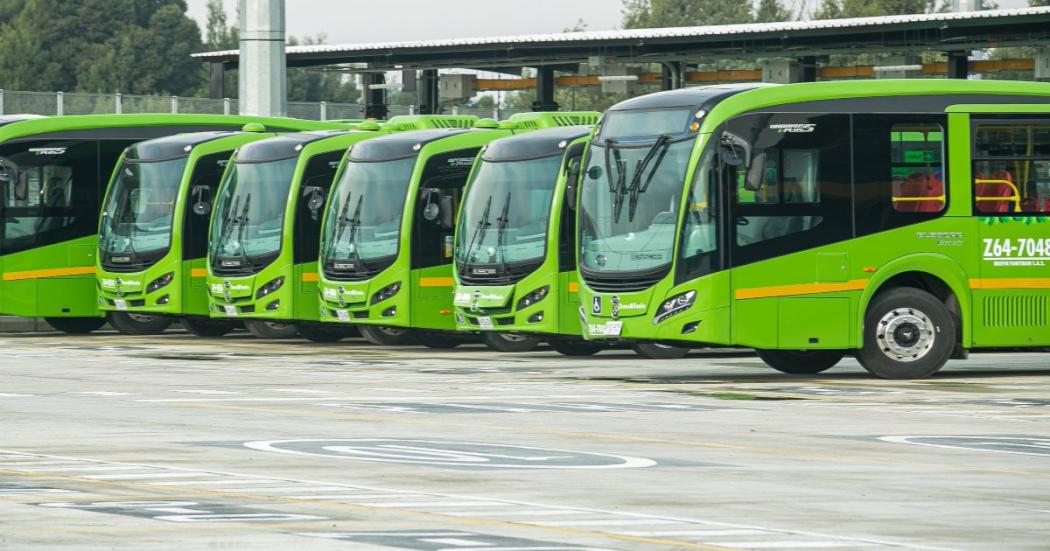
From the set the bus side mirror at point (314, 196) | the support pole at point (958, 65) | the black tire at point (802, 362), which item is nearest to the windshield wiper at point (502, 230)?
the bus side mirror at point (314, 196)

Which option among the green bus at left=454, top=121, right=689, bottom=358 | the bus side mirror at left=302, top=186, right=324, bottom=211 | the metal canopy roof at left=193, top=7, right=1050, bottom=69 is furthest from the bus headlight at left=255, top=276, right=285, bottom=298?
the metal canopy roof at left=193, top=7, right=1050, bottom=69

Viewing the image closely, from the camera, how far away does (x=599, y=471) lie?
1311cm

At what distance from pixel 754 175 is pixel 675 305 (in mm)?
1514

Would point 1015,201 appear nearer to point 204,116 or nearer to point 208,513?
point 208,513

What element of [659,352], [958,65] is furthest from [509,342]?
[958,65]

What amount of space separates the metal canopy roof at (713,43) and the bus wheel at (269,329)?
37.7 ft

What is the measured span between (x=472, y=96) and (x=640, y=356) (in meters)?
25.3

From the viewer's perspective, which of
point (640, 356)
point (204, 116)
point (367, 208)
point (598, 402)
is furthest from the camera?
point (204, 116)

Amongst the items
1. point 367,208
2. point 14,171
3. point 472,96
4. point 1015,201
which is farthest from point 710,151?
point 472,96

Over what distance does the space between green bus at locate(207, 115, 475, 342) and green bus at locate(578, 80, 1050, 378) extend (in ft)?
30.6

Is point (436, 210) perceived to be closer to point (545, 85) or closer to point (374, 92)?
point (545, 85)

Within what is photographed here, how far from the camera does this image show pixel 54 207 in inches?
1364

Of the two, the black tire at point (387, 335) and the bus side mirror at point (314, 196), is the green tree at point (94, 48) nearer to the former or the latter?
the bus side mirror at point (314, 196)

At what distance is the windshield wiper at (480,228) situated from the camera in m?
28.8
